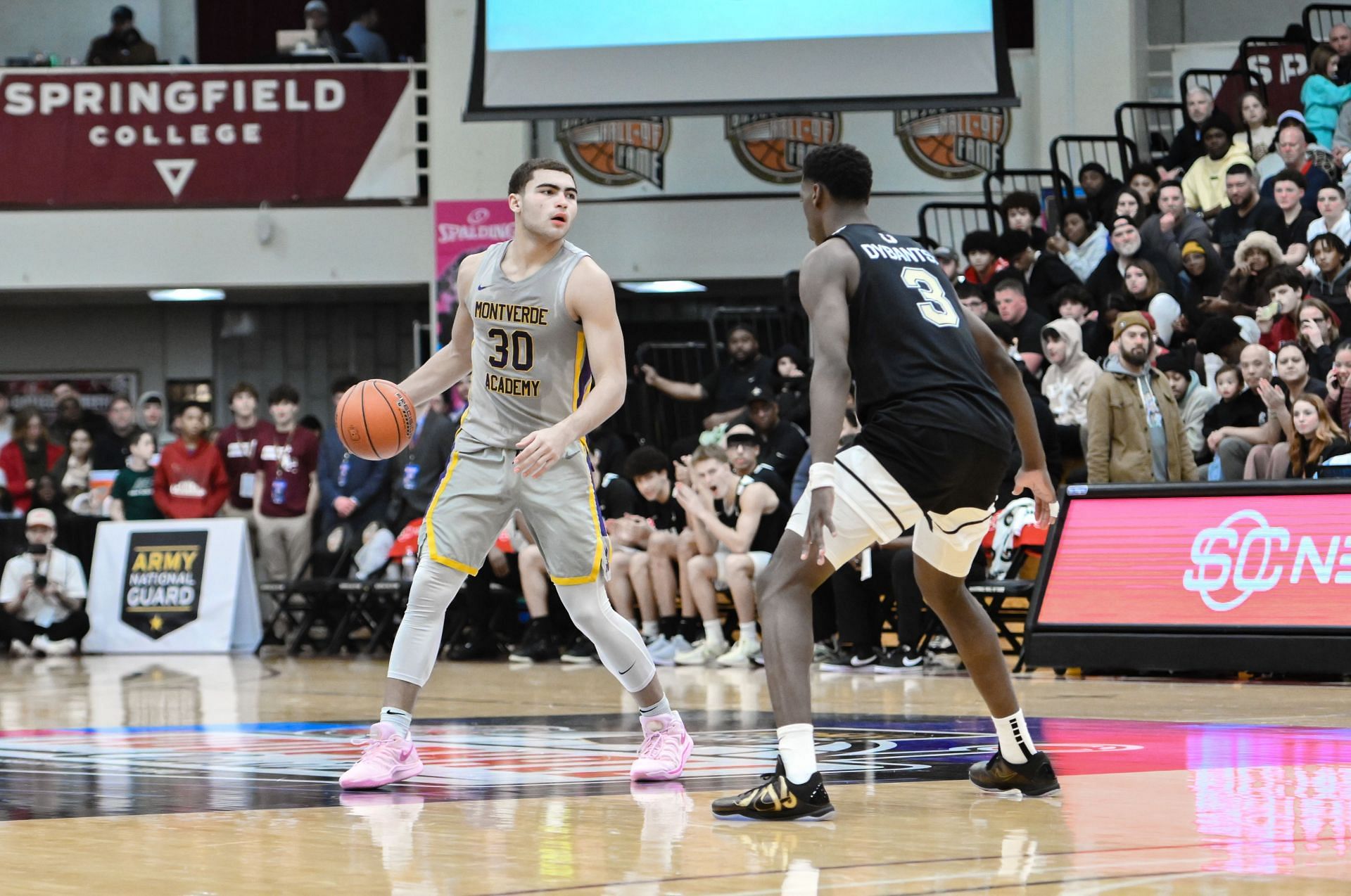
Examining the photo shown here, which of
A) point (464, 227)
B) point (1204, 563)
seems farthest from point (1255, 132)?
point (464, 227)

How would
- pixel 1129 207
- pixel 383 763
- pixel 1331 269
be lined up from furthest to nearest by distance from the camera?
pixel 1129 207, pixel 1331 269, pixel 383 763

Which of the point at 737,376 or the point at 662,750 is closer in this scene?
the point at 662,750

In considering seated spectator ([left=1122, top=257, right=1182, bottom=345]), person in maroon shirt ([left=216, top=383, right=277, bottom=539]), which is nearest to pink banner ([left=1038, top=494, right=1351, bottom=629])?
seated spectator ([left=1122, top=257, right=1182, bottom=345])

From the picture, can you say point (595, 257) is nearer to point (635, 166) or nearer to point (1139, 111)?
point (635, 166)

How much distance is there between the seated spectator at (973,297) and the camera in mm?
11297

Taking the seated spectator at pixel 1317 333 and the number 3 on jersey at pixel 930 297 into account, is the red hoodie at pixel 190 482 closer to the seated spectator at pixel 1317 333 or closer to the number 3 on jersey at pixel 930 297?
the seated spectator at pixel 1317 333

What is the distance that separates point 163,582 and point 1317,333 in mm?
8808

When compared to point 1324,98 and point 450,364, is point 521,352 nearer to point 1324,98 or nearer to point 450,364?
point 450,364

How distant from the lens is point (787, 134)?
1689cm

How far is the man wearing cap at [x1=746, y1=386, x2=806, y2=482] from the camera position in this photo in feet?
36.7

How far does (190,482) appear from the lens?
1399 centimetres

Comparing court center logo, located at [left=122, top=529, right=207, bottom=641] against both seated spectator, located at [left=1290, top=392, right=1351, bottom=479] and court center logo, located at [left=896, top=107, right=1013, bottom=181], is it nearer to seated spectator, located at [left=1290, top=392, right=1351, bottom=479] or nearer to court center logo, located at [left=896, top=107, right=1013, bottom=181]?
court center logo, located at [left=896, top=107, right=1013, bottom=181]

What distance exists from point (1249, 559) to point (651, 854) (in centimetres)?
566

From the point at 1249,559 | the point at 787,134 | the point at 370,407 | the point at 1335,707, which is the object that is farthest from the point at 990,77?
the point at 370,407
